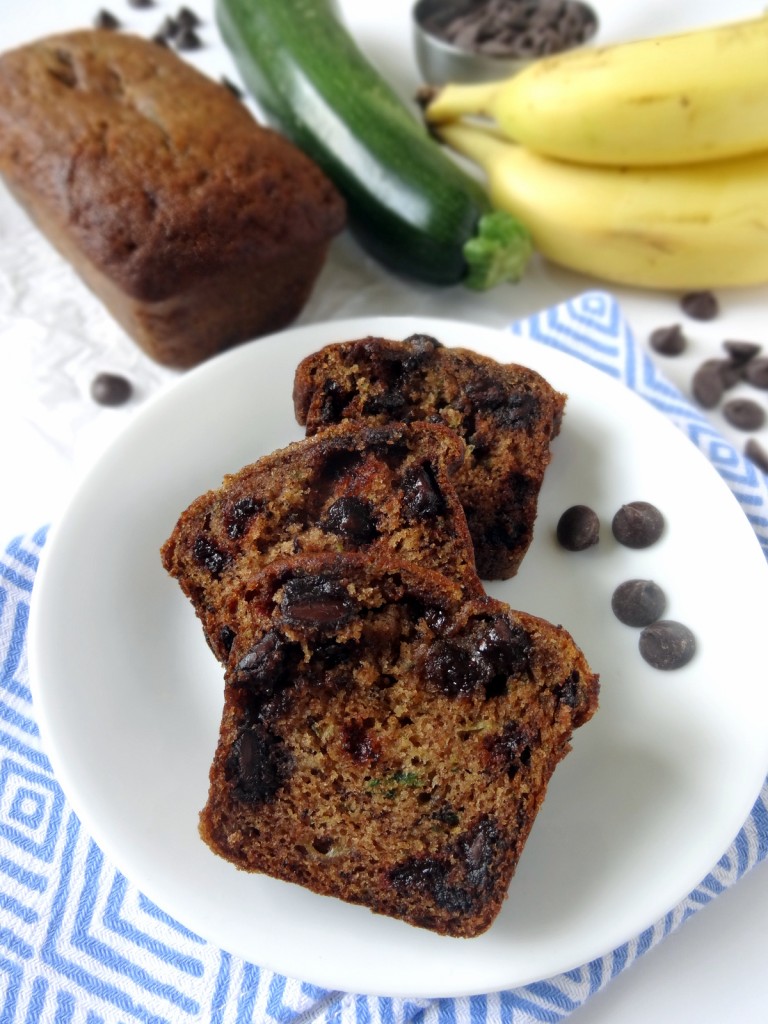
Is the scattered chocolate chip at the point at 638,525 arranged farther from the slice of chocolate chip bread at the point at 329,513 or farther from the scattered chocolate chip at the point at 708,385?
the scattered chocolate chip at the point at 708,385

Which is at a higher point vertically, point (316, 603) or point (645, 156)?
point (316, 603)

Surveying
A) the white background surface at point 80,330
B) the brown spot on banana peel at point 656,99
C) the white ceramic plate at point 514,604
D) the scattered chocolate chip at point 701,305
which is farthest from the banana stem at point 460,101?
the white ceramic plate at point 514,604

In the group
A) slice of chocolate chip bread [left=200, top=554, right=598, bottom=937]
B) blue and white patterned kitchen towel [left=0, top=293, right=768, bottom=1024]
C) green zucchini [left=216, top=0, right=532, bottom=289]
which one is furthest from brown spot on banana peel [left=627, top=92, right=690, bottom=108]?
blue and white patterned kitchen towel [left=0, top=293, right=768, bottom=1024]

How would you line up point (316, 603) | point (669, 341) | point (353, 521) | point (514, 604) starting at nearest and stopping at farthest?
point (316, 603), point (353, 521), point (514, 604), point (669, 341)

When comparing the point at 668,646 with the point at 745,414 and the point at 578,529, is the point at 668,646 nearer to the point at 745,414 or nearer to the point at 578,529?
the point at 578,529

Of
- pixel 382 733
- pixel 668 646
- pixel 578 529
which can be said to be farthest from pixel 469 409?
pixel 382 733

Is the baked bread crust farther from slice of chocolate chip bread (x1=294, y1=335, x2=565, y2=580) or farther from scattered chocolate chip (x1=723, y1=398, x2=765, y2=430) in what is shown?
scattered chocolate chip (x1=723, y1=398, x2=765, y2=430)
